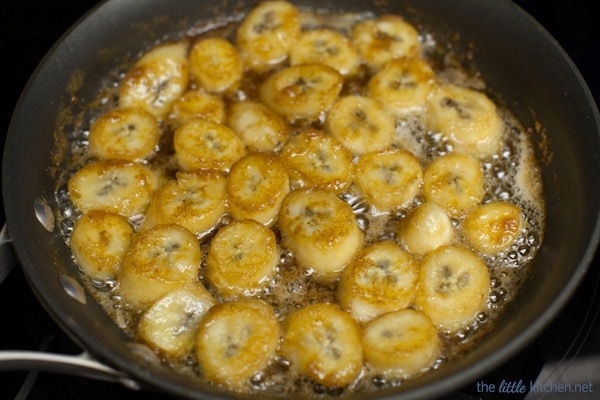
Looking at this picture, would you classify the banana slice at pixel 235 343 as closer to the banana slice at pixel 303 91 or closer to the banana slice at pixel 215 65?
the banana slice at pixel 303 91

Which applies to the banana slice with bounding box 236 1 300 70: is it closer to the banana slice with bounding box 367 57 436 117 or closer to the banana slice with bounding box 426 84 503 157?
the banana slice with bounding box 367 57 436 117

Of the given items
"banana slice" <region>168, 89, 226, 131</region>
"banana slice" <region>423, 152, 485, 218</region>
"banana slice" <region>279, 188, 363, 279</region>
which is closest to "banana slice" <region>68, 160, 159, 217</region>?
"banana slice" <region>168, 89, 226, 131</region>

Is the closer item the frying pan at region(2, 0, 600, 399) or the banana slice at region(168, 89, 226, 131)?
the frying pan at region(2, 0, 600, 399)

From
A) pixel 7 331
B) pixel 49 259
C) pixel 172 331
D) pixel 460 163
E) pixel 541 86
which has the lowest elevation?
pixel 7 331

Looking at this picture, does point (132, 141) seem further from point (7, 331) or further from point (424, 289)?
point (424, 289)

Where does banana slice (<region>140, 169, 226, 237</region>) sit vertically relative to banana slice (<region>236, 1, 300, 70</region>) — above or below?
below

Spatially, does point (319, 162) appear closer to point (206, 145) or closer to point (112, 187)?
point (206, 145)

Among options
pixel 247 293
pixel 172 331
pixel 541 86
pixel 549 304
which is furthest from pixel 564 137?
pixel 172 331

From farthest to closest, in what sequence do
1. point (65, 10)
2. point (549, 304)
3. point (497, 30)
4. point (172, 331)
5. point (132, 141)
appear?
1. point (65, 10)
2. point (497, 30)
3. point (132, 141)
4. point (172, 331)
5. point (549, 304)

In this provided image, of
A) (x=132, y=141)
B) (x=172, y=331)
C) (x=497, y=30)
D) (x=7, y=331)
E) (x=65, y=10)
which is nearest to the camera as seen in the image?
(x=172, y=331)
